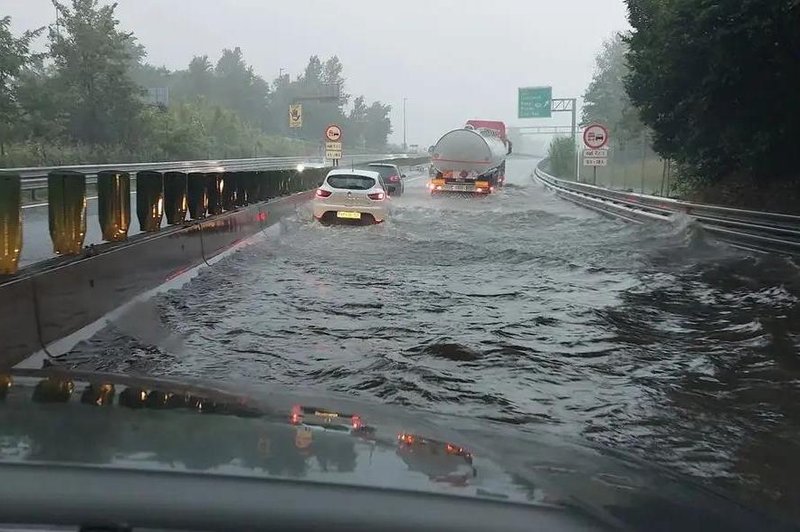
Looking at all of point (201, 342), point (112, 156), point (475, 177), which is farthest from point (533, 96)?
point (201, 342)

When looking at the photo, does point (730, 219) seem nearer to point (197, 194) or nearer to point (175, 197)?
point (197, 194)

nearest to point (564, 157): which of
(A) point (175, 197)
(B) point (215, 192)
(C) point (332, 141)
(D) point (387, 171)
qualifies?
(C) point (332, 141)

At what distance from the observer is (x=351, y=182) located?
62.4 feet

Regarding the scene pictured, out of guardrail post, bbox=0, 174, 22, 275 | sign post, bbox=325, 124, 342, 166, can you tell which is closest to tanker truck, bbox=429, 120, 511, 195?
sign post, bbox=325, 124, 342, 166

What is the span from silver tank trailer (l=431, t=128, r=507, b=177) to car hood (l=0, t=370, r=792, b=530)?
108 ft

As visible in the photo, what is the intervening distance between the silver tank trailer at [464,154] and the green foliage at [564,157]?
2283 centimetres

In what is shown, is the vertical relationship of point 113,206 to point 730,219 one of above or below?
above

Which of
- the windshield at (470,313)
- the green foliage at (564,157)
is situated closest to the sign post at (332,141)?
the windshield at (470,313)

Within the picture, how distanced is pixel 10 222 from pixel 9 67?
36.5m

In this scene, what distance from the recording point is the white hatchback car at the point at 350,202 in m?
18.6

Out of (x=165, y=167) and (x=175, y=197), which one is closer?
(x=175, y=197)

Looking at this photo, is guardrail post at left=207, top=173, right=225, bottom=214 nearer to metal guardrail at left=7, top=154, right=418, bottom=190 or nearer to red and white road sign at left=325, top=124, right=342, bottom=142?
metal guardrail at left=7, top=154, right=418, bottom=190

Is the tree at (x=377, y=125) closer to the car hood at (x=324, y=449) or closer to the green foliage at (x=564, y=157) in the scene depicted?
the green foliage at (x=564, y=157)

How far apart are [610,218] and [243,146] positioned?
63.7 metres
